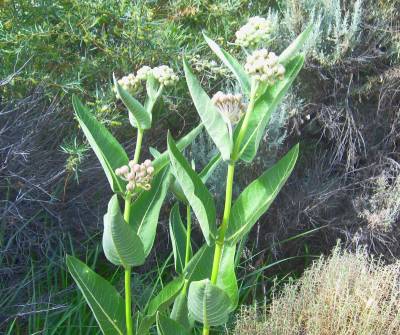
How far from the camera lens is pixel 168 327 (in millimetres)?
2295

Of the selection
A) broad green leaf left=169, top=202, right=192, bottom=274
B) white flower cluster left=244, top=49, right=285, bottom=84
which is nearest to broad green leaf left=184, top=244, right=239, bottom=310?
broad green leaf left=169, top=202, right=192, bottom=274

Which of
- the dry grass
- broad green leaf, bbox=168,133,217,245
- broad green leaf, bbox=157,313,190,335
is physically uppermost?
broad green leaf, bbox=168,133,217,245

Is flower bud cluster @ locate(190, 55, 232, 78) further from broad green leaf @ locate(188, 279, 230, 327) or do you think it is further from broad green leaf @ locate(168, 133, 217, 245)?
broad green leaf @ locate(188, 279, 230, 327)

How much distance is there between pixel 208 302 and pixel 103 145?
61 cm

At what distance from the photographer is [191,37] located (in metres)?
3.97

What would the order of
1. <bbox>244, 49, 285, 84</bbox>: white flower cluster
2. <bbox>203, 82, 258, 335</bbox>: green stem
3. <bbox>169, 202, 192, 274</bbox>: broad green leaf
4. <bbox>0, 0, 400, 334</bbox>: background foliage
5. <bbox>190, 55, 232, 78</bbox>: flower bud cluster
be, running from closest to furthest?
<bbox>244, 49, 285, 84</bbox>: white flower cluster, <bbox>203, 82, 258, 335</bbox>: green stem, <bbox>169, 202, 192, 274</bbox>: broad green leaf, <bbox>0, 0, 400, 334</bbox>: background foliage, <bbox>190, 55, 232, 78</bbox>: flower bud cluster

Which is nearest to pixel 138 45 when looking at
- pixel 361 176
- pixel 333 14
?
pixel 333 14

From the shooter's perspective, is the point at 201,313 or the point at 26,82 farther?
the point at 26,82

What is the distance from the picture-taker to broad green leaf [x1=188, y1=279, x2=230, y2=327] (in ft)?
6.84

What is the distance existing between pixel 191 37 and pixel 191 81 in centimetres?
190

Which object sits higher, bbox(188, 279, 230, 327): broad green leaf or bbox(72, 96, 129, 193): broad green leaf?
bbox(72, 96, 129, 193): broad green leaf

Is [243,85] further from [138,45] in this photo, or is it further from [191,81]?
[138,45]

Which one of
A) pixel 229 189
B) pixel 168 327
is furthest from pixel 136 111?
pixel 168 327

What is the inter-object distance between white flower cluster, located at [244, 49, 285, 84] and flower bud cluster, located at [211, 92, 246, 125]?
0.15 meters
